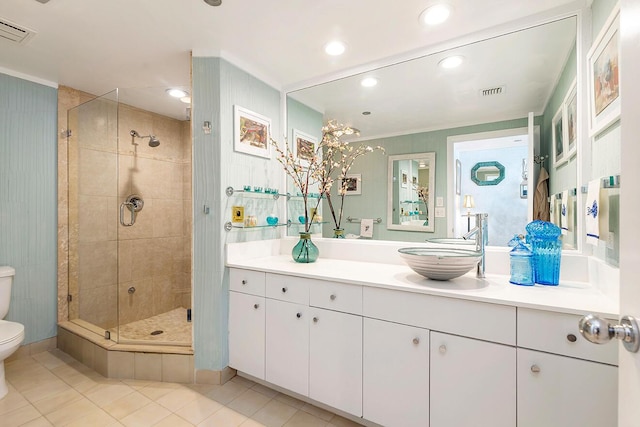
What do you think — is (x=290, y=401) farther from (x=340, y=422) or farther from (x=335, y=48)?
(x=335, y=48)

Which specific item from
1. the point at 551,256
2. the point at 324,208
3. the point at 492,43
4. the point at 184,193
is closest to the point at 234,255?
the point at 324,208

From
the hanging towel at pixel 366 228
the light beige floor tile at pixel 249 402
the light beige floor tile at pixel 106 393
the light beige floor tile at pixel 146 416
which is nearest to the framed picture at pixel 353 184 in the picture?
the hanging towel at pixel 366 228

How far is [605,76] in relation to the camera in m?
1.30

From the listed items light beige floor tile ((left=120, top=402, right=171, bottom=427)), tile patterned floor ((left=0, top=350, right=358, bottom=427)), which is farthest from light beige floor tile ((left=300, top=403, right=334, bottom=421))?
light beige floor tile ((left=120, top=402, right=171, bottom=427))

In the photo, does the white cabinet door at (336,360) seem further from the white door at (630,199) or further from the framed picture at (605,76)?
the framed picture at (605,76)

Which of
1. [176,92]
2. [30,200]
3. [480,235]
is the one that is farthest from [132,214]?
[480,235]

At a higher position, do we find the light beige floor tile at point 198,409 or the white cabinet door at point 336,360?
the white cabinet door at point 336,360

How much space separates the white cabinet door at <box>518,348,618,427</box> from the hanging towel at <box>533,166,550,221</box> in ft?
2.69

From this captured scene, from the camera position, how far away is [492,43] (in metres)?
1.79

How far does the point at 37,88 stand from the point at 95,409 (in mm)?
2559

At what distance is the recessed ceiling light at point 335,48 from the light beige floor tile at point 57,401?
9.17 ft

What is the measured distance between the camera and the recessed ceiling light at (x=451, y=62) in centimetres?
191

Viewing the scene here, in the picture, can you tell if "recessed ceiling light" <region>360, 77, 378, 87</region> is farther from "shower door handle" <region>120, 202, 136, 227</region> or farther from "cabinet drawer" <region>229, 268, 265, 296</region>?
"shower door handle" <region>120, 202, 136, 227</region>

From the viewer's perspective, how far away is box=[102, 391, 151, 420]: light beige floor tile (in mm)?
1765
